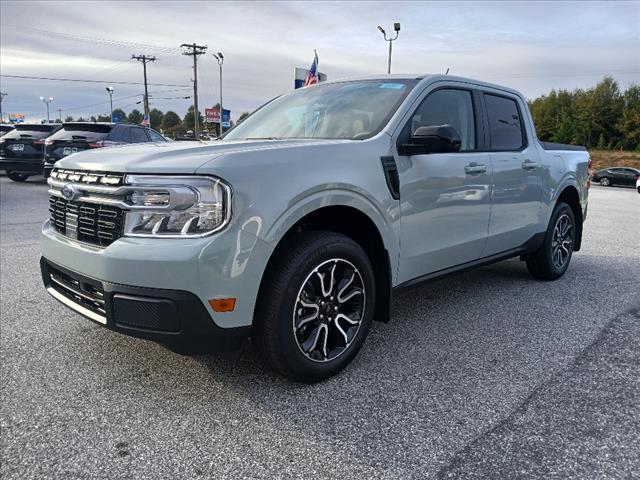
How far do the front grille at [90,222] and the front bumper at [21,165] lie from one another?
12789 millimetres

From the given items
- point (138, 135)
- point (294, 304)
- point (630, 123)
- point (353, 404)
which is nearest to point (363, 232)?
point (294, 304)

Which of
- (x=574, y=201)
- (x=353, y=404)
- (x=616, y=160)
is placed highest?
(x=574, y=201)

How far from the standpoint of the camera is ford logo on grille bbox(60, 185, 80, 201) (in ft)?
9.21

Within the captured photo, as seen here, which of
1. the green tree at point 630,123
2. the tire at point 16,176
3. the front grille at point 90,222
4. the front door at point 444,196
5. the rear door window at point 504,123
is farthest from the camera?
the green tree at point 630,123

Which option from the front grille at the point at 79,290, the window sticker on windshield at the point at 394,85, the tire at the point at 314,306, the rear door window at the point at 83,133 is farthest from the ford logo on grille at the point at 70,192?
the rear door window at the point at 83,133

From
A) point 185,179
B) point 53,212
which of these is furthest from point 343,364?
point 53,212

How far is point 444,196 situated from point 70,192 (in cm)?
230

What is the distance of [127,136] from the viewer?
12.9 meters

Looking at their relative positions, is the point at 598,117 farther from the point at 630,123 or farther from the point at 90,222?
the point at 90,222

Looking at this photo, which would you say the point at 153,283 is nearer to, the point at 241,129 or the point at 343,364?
the point at 343,364

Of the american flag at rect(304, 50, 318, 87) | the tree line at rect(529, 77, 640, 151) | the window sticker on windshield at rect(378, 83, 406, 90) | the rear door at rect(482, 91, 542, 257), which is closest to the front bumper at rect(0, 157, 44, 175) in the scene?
the american flag at rect(304, 50, 318, 87)

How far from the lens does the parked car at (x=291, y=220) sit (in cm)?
245

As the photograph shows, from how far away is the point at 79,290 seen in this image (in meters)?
2.77

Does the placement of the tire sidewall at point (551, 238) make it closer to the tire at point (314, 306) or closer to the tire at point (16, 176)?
the tire at point (314, 306)
